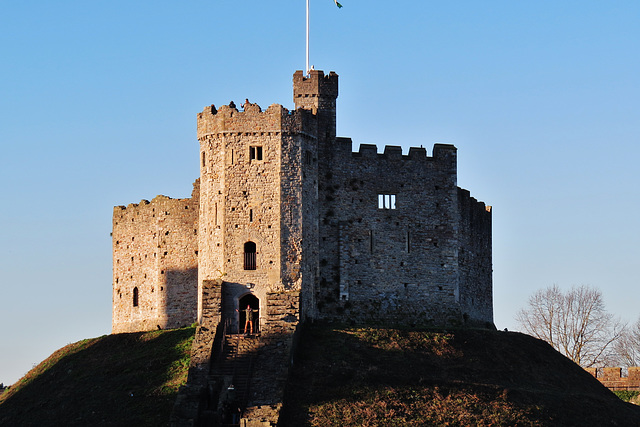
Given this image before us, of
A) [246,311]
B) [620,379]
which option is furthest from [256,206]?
[620,379]

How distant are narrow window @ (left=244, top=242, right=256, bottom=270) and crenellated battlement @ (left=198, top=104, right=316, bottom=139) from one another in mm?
5718

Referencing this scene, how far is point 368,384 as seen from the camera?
182 ft

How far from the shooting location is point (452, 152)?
230 feet

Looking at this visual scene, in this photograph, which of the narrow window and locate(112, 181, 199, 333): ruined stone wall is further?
locate(112, 181, 199, 333): ruined stone wall

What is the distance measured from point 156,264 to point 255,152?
11.5 meters

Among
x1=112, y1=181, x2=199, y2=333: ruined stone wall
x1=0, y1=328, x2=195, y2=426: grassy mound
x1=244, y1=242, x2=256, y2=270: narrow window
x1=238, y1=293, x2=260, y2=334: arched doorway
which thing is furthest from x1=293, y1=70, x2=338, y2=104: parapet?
x1=0, y1=328, x2=195, y2=426: grassy mound

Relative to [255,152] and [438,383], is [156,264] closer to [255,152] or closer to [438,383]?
[255,152]

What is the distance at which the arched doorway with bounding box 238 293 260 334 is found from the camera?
2437 inches

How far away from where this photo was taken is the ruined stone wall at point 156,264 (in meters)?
70.9

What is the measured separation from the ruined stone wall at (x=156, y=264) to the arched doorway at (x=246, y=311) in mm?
8513

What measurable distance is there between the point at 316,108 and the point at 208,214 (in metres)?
8.91

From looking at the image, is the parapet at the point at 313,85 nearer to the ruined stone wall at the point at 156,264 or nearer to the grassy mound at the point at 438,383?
the ruined stone wall at the point at 156,264

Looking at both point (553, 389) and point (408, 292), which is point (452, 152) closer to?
point (408, 292)

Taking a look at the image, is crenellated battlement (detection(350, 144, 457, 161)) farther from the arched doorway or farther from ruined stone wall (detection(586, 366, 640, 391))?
ruined stone wall (detection(586, 366, 640, 391))
